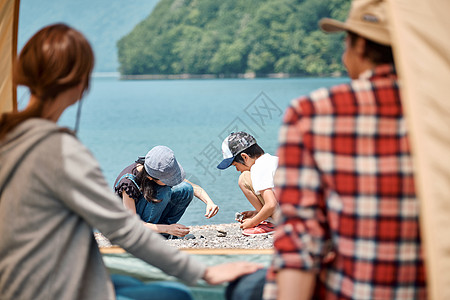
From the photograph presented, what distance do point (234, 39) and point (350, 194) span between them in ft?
203

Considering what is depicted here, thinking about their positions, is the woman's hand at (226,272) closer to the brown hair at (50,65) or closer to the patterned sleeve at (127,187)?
the brown hair at (50,65)

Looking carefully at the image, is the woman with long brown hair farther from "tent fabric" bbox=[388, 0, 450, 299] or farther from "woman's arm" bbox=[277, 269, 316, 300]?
"tent fabric" bbox=[388, 0, 450, 299]

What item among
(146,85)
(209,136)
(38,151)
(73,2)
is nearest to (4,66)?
(38,151)

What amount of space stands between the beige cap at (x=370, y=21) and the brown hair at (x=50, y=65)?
0.68 meters

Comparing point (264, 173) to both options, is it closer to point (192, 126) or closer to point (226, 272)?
point (226, 272)

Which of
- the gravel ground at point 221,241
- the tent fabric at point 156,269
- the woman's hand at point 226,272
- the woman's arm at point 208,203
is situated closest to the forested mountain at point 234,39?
the gravel ground at point 221,241

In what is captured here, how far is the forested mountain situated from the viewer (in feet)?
185

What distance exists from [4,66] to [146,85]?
216 ft

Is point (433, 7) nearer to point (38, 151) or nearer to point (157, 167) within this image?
point (38, 151)

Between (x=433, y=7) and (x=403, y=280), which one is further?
(x=433, y=7)

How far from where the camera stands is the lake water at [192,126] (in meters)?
15.4

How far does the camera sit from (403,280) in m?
1.47

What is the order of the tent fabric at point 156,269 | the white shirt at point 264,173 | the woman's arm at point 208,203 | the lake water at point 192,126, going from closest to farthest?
the tent fabric at point 156,269
the white shirt at point 264,173
the woman's arm at point 208,203
the lake water at point 192,126

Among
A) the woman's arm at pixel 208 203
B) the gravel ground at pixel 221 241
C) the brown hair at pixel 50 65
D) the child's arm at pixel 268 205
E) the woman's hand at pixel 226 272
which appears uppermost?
the brown hair at pixel 50 65
